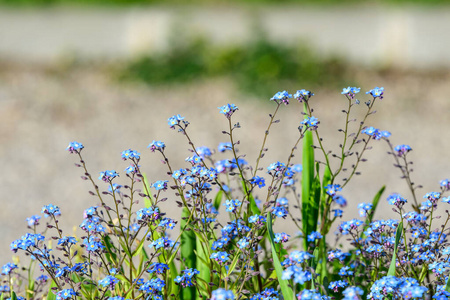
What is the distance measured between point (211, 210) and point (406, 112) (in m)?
5.20

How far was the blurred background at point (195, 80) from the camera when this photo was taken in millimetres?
6293

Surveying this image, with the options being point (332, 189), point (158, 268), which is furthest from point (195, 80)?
point (158, 268)

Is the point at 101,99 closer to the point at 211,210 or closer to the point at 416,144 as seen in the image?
the point at 416,144

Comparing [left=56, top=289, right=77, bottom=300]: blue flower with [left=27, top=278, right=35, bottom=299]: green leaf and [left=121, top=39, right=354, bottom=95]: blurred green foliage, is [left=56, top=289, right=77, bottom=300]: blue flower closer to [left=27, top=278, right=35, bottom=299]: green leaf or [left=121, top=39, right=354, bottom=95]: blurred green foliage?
[left=27, top=278, right=35, bottom=299]: green leaf

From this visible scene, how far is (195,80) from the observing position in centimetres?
802

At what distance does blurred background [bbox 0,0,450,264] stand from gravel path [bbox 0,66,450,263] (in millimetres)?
19

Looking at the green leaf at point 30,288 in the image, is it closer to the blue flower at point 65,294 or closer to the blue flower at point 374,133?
the blue flower at point 65,294

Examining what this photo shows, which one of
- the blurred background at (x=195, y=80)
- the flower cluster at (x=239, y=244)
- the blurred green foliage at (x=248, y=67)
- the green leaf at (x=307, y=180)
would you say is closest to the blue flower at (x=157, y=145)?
the flower cluster at (x=239, y=244)

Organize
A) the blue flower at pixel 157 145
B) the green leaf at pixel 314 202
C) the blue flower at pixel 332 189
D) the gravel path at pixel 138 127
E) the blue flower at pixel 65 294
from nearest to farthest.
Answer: the blue flower at pixel 65 294, the blue flower at pixel 157 145, the blue flower at pixel 332 189, the green leaf at pixel 314 202, the gravel path at pixel 138 127

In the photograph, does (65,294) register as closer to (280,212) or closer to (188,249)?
(188,249)

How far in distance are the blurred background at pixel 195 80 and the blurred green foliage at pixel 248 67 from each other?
0.02 metres

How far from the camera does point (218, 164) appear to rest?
2693 mm

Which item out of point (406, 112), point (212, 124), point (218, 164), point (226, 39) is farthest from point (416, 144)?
point (218, 164)

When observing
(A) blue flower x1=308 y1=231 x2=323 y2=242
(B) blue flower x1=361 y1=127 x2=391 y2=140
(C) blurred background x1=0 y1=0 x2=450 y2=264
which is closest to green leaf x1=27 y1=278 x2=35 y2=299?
(A) blue flower x1=308 y1=231 x2=323 y2=242
